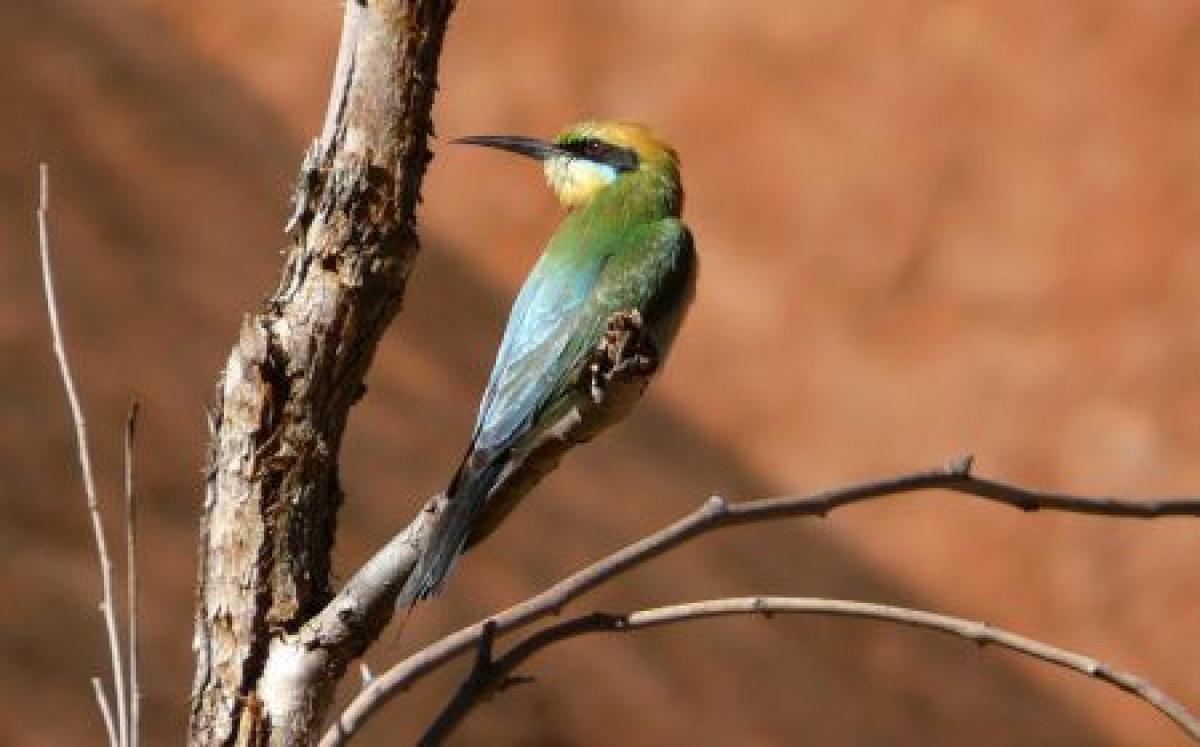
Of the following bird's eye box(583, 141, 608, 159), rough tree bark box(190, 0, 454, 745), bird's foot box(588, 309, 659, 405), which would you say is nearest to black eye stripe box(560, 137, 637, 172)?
bird's eye box(583, 141, 608, 159)

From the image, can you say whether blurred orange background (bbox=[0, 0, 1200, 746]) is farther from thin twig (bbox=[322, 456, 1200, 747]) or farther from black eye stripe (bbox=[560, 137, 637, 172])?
thin twig (bbox=[322, 456, 1200, 747])

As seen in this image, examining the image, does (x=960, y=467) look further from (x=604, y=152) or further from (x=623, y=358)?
(x=604, y=152)

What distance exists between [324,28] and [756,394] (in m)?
1.72

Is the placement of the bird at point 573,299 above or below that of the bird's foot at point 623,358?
above

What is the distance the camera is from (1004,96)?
259 inches

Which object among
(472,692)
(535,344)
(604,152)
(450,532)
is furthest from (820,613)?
(604,152)

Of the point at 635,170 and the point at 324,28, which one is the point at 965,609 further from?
the point at 635,170

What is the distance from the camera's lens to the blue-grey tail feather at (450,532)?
1703 millimetres

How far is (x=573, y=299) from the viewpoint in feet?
8.27

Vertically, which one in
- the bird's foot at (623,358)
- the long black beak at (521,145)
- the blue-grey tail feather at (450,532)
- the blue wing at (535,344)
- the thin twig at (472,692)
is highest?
the long black beak at (521,145)

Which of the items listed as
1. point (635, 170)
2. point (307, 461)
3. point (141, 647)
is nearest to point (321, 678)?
point (307, 461)

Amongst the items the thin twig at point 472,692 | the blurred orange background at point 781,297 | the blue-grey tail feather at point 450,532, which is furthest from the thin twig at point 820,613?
the blurred orange background at point 781,297

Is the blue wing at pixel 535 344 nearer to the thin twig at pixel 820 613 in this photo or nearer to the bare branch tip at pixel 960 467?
the thin twig at pixel 820 613

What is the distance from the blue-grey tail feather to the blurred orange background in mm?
3137
